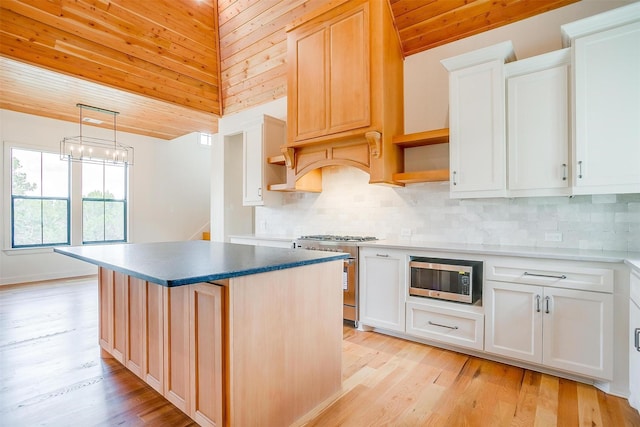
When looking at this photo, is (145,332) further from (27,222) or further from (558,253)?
(27,222)

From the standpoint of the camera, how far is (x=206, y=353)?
1.59 metres

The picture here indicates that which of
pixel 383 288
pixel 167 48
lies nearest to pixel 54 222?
pixel 167 48

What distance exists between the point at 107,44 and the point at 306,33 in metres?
2.51

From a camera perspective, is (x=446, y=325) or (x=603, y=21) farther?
(x=446, y=325)

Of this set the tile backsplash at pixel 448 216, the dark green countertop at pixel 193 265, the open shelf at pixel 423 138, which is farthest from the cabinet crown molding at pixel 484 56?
the dark green countertop at pixel 193 265

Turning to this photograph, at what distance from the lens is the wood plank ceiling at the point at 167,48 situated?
3340 millimetres

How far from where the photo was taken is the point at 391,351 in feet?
9.32

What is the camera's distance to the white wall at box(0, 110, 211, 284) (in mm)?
5449

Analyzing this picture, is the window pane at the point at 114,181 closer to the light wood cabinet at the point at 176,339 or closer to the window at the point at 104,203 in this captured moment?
the window at the point at 104,203

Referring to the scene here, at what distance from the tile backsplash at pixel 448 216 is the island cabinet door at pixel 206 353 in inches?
98.4

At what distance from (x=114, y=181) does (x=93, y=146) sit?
77cm

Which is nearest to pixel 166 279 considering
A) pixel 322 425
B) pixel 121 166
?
pixel 322 425

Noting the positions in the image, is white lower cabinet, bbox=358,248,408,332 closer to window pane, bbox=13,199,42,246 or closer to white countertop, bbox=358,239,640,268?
white countertop, bbox=358,239,640,268

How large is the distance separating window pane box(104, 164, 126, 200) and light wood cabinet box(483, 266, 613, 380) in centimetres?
694
